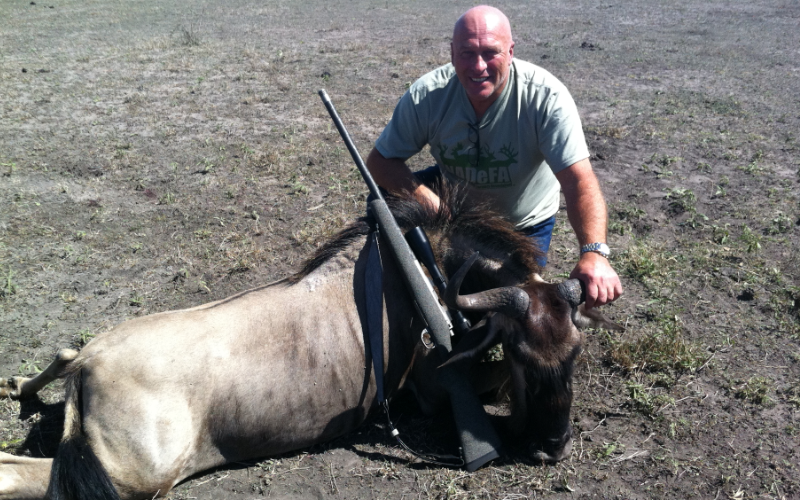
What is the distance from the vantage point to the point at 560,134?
396 centimetres

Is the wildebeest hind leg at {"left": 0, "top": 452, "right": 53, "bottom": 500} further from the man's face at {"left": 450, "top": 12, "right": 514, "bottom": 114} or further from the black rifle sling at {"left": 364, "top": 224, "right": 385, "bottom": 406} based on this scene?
the man's face at {"left": 450, "top": 12, "right": 514, "bottom": 114}

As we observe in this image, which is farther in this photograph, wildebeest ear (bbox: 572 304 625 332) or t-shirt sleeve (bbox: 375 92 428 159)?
t-shirt sleeve (bbox: 375 92 428 159)

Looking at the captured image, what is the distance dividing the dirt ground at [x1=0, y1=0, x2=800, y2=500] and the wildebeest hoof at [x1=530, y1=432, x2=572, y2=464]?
0.29 feet

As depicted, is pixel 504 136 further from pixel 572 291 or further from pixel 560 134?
pixel 572 291

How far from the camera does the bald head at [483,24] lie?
12.8 feet

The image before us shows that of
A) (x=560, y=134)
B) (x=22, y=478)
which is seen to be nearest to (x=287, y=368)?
(x=22, y=478)

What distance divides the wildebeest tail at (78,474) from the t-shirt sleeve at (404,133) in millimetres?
2594

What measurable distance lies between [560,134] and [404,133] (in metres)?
1.08

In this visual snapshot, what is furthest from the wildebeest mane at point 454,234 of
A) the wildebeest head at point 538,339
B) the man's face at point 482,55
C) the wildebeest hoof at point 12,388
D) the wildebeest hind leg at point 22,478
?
the wildebeest hoof at point 12,388

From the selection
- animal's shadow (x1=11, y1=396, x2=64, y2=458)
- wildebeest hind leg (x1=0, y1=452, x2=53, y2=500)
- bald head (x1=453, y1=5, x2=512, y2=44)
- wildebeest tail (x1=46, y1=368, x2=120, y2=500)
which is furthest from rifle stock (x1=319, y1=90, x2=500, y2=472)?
animal's shadow (x1=11, y1=396, x2=64, y2=458)

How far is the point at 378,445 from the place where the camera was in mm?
3824

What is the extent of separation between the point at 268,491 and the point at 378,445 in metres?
0.70

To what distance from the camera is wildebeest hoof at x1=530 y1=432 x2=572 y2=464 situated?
11.5 ft

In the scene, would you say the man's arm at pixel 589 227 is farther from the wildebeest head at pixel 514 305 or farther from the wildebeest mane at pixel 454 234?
the wildebeest mane at pixel 454 234
